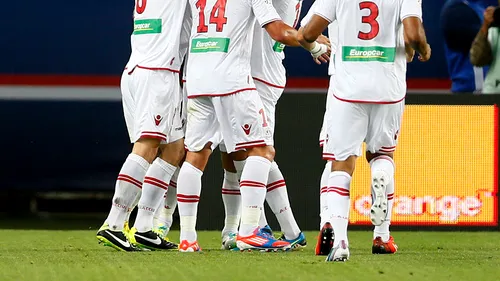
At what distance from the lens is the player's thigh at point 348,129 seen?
7.36m

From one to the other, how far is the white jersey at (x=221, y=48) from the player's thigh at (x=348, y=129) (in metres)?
0.97

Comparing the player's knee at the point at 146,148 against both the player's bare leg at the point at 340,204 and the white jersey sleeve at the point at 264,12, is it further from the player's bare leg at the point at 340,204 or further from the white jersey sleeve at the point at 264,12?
the player's bare leg at the point at 340,204

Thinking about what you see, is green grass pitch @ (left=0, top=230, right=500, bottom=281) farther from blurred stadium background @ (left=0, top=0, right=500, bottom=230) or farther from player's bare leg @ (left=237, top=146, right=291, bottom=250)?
blurred stadium background @ (left=0, top=0, right=500, bottom=230)

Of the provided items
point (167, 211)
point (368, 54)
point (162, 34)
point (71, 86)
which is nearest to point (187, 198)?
point (167, 211)

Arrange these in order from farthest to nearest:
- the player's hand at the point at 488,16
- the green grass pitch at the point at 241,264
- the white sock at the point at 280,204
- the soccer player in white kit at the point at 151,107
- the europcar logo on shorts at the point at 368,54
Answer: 1. the player's hand at the point at 488,16
2. the white sock at the point at 280,204
3. the soccer player in white kit at the point at 151,107
4. the europcar logo on shorts at the point at 368,54
5. the green grass pitch at the point at 241,264

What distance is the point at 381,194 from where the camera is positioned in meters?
7.02

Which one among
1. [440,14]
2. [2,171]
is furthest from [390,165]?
[2,171]

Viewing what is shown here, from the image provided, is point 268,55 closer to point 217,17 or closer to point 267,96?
point 267,96

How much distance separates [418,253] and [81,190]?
20.9 ft

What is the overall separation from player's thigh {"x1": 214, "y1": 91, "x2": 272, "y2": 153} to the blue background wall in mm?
5401

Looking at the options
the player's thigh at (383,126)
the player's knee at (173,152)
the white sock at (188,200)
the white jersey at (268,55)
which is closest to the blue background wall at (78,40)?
the white jersey at (268,55)

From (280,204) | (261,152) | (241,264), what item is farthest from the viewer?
(280,204)

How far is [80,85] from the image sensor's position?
13656 millimetres

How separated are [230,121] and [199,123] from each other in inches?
9.5
